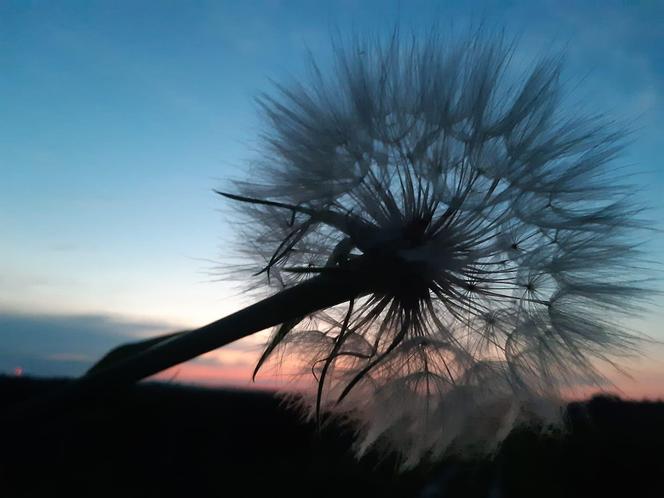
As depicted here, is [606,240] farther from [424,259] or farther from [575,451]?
[575,451]

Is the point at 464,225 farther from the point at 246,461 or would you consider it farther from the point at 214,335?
the point at 246,461

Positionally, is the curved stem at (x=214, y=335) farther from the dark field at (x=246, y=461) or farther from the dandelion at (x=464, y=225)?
the dark field at (x=246, y=461)

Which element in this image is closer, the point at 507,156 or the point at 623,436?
the point at 507,156

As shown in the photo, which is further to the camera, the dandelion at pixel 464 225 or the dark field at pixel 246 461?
the dark field at pixel 246 461

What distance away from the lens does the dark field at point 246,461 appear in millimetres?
4082

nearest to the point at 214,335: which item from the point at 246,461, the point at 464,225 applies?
the point at 464,225

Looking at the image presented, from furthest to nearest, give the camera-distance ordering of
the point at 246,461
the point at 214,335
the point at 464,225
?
the point at 246,461, the point at 464,225, the point at 214,335

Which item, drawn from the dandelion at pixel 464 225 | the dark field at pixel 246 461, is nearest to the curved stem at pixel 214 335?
the dandelion at pixel 464 225

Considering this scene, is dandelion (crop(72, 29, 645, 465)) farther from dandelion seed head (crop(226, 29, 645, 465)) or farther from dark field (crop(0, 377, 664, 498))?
dark field (crop(0, 377, 664, 498))

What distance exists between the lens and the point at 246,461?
5.49m

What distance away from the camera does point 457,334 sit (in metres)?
1.54

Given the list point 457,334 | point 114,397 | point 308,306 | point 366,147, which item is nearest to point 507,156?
point 366,147

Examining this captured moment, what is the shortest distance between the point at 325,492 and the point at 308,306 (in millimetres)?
4271

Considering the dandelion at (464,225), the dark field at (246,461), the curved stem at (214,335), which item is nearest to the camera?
the curved stem at (214,335)
